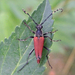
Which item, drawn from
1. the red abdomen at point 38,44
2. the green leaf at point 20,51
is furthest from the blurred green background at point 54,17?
the green leaf at point 20,51

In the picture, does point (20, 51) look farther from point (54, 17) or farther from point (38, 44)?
point (54, 17)

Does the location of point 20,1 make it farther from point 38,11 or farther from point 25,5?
point 38,11

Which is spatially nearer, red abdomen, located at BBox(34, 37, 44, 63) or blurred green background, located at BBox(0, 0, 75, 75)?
red abdomen, located at BBox(34, 37, 44, 63)

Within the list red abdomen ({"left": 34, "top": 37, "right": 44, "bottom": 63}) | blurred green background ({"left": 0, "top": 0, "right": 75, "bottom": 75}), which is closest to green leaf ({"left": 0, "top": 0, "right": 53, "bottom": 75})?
red abdomen ({"left": 34, "top": 37, "right": 44, "bottom": 63})

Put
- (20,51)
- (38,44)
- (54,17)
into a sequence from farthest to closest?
(54,17) → (38,44) → (20,51)

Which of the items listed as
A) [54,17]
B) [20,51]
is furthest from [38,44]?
[54,17]

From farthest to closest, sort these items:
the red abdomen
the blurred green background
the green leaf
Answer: the blurred green background
the red abdomen
the green leaf

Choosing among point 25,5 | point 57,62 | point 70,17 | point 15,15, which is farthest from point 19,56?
point 57,62

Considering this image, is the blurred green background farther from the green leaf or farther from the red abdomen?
the green leaf
